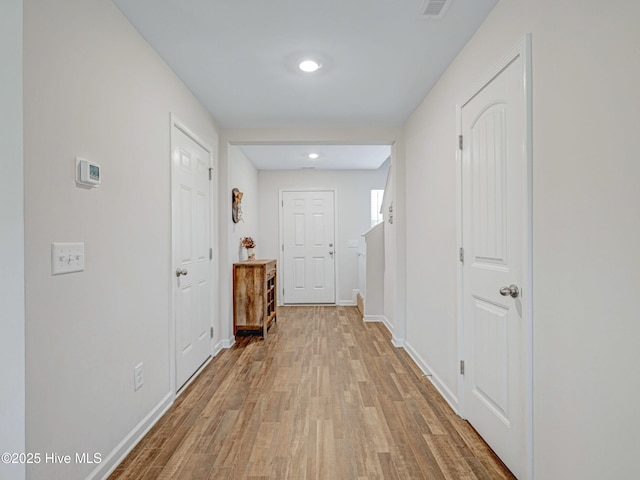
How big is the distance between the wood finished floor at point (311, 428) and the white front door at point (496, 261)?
210 mm

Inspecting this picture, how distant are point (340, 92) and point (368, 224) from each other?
3.45 m

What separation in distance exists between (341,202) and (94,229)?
15.7 feet

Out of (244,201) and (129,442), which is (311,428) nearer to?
(129,442)

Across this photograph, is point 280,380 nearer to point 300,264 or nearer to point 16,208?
point 16,208

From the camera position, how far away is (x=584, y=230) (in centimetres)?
123

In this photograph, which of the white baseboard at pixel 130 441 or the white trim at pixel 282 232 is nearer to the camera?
the white baseboard at pixel 130 441

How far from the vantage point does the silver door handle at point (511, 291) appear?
1635 mm

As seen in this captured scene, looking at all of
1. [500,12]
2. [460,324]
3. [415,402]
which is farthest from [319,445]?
[500,12]

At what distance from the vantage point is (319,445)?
6.32 ft

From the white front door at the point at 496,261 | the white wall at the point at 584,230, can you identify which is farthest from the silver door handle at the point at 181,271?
the white wall at the point at 584,230

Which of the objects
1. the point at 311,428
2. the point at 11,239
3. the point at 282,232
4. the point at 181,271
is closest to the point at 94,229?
the point at 11,239

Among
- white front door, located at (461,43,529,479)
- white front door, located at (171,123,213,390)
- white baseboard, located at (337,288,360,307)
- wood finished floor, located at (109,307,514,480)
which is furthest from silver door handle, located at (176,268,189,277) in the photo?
white baseboard, located at (337,288,360,307)

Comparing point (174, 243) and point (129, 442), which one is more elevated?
point (174, 243)

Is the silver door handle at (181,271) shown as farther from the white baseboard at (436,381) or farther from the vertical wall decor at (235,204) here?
the white baseboard at (436,381)
